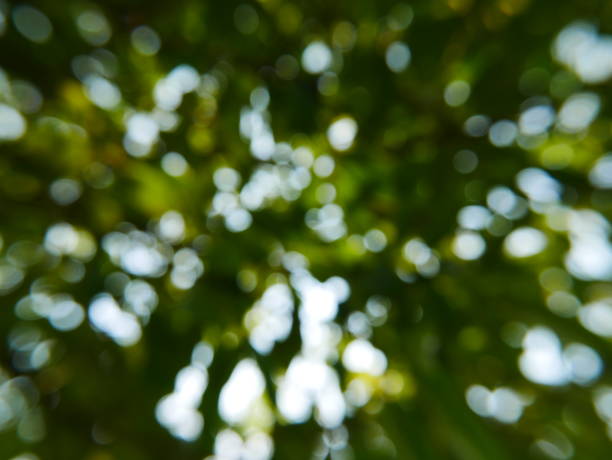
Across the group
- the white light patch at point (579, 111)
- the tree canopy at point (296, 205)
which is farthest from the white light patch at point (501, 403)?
the white light patch at point (579, 111)

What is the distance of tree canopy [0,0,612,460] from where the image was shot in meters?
0.63

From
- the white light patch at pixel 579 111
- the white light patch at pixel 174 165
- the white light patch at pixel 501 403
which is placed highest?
the white light patch at pixel 174 165

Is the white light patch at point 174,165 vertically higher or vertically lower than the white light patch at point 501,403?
higher

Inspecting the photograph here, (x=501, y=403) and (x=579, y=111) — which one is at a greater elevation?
(x=579, y=111)

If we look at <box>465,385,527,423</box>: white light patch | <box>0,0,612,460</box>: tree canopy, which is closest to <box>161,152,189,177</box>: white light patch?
<box>0,0,612,460</box>: tree canopy

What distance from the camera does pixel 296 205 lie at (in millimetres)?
677

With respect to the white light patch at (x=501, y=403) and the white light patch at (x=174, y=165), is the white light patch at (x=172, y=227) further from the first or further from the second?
the white light patch at (x=501, y=403)

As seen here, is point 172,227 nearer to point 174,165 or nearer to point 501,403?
point 174,165

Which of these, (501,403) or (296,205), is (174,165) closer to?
(296,205)

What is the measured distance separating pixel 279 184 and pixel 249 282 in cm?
12

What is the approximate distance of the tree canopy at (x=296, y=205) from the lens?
63 cm

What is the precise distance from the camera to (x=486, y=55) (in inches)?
25.8

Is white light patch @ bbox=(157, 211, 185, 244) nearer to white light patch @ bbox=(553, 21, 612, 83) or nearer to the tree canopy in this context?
the tree canopy

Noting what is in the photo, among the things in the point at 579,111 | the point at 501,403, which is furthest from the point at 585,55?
the point at 501,403
